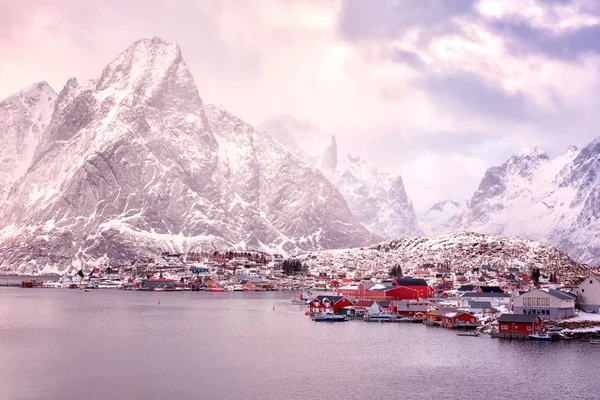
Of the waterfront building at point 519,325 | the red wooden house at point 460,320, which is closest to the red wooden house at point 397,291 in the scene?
the red wooden house at point 460,320

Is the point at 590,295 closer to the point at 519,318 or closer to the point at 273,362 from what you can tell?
the point at 519,318


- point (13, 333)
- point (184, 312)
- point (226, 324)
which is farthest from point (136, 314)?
point (13, 333)

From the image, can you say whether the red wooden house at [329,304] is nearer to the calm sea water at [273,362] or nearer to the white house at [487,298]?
the calm sea water at [273,362]

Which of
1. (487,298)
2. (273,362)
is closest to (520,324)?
(487,298)

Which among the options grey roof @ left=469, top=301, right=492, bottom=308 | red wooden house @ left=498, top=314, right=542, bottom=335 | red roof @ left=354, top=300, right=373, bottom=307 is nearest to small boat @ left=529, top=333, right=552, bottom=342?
red wooden house @ left=498, top=314, right=542, bottom=335

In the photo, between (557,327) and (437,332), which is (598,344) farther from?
(437,332)

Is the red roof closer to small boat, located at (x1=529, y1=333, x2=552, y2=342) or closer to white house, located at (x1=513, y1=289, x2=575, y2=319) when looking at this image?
white house, located at (x1=513, y1=289, x2=575, y2=319)
